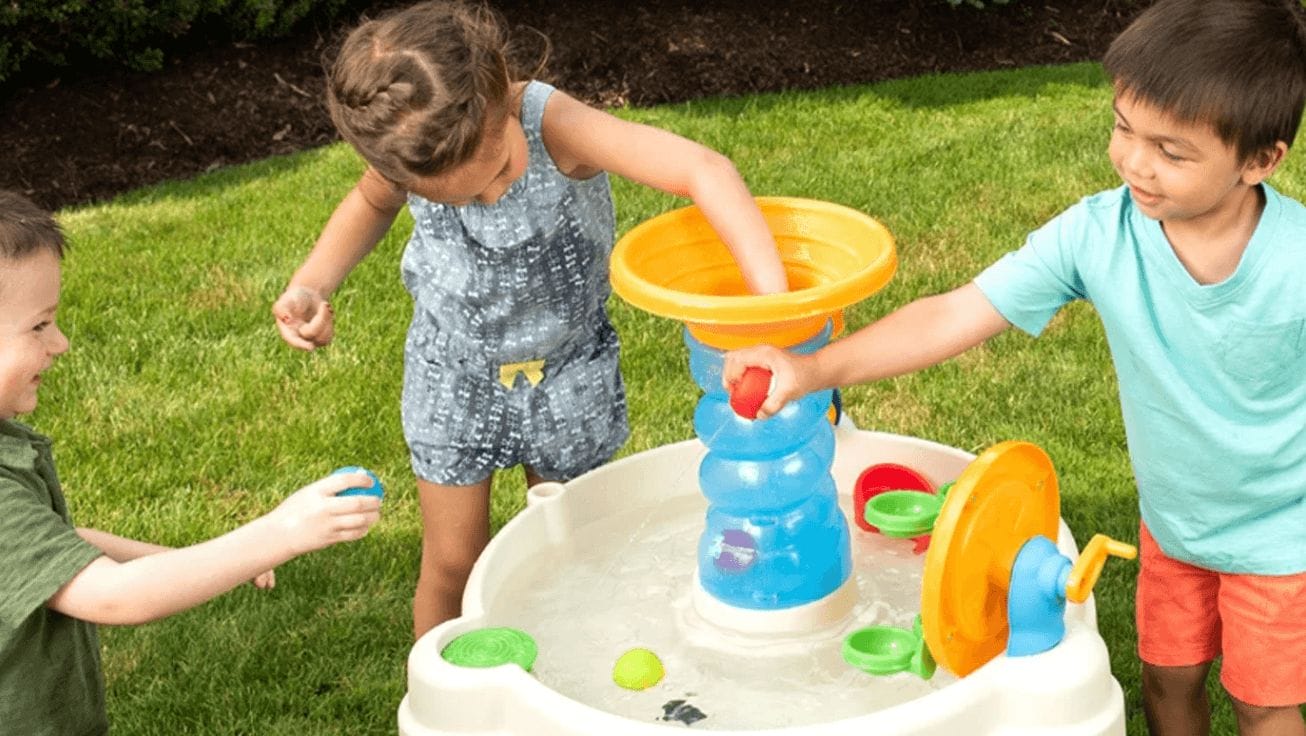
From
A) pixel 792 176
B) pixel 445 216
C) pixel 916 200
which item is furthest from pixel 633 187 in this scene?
pixel 445 216

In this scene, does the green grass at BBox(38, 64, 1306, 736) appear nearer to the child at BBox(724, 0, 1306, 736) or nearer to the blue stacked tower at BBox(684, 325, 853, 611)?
the child at BBox(724, 0, 1306, 736)

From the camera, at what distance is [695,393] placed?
3660mm

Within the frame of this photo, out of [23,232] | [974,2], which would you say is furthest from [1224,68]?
[974,2]

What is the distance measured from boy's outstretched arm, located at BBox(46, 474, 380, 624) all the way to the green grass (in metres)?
0.76

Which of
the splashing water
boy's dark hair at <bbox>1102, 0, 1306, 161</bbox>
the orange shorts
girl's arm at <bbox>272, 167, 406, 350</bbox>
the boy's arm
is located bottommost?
the splashing water

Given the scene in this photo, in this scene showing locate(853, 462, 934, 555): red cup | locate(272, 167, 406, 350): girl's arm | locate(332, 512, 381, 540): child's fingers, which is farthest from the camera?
locate(853, 462, 934, 555): red cup

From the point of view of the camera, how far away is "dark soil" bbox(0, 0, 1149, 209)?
5414mm

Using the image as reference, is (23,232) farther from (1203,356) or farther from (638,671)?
(1203,356)

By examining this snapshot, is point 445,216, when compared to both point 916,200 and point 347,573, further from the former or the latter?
point 916,200

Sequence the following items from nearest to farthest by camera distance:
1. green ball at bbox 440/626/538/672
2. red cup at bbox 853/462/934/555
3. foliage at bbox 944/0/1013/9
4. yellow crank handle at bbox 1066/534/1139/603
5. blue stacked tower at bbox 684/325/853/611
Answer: yellow crank handle at bbox 1066/534/1139/603 < green ball at bbox 440/626/538/672 < blue stacked tower at bbox 684/325/853/611 < red cup at bbox 853/462/934/555 < foliage at bbox 944/0/1013/9

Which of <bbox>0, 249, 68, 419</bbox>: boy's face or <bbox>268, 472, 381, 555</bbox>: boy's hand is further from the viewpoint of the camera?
<bbox>0, 249, 68, 419</bbox>: boy's face

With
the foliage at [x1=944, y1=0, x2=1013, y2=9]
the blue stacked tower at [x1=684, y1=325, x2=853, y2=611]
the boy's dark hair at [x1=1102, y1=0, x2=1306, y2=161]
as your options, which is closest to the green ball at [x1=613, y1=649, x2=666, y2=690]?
the blue stacked tower at [x1=684, y1=325, x2=853, y2=611]

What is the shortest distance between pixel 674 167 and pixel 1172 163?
67 cm

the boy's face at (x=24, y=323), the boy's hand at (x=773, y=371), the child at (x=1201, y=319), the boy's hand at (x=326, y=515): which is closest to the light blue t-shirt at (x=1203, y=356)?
the child at (x=1201, y=319)
